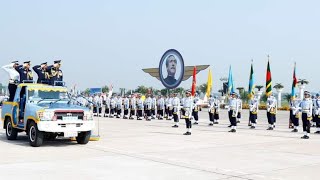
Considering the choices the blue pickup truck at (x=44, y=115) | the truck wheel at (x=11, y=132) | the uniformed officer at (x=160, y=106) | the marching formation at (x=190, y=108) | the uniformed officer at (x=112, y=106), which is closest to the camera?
the blue pickup truck at (x=44, y=115)

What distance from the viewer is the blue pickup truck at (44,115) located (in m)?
12.1

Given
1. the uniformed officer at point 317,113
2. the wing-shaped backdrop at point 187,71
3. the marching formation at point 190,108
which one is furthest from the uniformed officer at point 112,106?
the uniformed officer at point 317,113

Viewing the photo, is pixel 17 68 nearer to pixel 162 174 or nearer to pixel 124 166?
pixel 124 166

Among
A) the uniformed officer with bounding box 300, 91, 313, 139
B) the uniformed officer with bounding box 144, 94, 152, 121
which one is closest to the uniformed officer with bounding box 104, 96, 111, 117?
the uniformed officer with bounding box 144, 94, 152, 121

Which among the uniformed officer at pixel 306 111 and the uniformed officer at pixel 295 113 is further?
the uniformed officer at pixel 295 113

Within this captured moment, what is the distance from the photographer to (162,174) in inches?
321

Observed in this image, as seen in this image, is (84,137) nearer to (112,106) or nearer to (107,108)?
(112,106)

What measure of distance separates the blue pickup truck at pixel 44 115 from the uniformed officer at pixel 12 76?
0.51m

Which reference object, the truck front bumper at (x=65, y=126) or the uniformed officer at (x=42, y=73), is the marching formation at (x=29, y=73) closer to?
the uniformed officer at (x=42, y=73)

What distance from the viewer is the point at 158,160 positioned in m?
9.91

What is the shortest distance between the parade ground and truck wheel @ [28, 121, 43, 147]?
0.21 m

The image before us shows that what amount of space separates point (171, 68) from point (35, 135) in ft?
65.8

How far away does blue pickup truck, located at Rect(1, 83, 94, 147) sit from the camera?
12.1 meters

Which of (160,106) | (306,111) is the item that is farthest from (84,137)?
(160,106)
